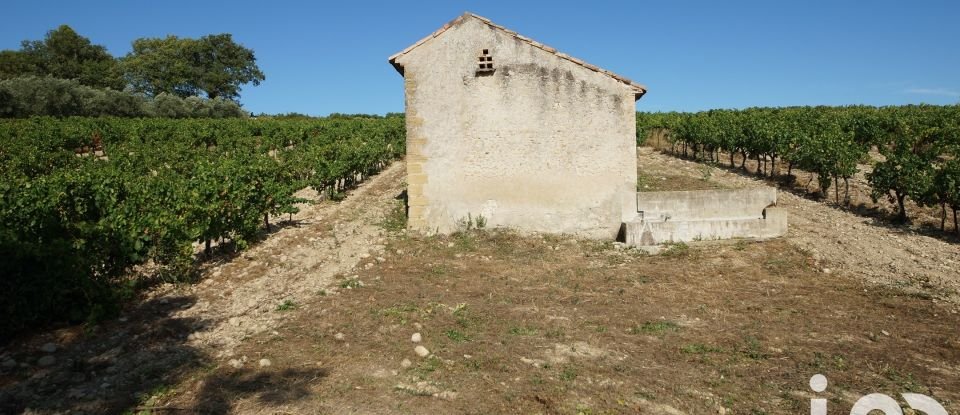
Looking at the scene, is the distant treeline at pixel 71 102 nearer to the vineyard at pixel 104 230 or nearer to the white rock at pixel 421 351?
the vineyard at pixel 104 230

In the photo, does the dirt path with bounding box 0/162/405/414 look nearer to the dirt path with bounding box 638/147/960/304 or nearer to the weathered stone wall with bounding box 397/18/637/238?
the weathered stone wall with bounding box 397/18/637/238

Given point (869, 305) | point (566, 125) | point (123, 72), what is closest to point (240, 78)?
point (123, 72)

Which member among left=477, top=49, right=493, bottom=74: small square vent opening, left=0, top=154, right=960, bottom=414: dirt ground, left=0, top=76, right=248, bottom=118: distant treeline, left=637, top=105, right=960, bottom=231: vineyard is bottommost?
left=0, top=154, right=960, bottom=414: dirt ground

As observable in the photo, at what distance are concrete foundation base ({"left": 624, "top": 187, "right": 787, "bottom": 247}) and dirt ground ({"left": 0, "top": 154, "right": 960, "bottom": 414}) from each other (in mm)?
446

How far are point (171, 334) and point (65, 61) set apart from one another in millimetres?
69041

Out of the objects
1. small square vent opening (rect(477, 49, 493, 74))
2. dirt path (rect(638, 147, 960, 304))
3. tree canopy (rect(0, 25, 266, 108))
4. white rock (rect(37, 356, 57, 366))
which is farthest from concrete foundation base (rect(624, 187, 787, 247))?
tree canopy (rect(0, 25, 266, 108))

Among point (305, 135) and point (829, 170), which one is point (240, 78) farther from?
point (829, 170)

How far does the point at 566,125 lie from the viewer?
11523 millimetres

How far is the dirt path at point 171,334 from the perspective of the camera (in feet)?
16.7

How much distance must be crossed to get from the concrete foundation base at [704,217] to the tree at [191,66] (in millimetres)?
64986

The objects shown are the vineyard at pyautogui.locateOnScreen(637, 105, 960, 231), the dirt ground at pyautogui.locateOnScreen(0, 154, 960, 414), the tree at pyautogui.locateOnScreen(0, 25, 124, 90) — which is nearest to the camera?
the dirt ground at pyautogui.locateOnScreen(0, 154, 960, 414)

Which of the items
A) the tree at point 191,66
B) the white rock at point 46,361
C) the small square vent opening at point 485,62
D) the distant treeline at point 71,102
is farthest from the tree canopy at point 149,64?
the white rock at point 46,361

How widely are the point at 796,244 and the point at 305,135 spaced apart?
3011 centimetres

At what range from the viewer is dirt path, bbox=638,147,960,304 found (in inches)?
346
